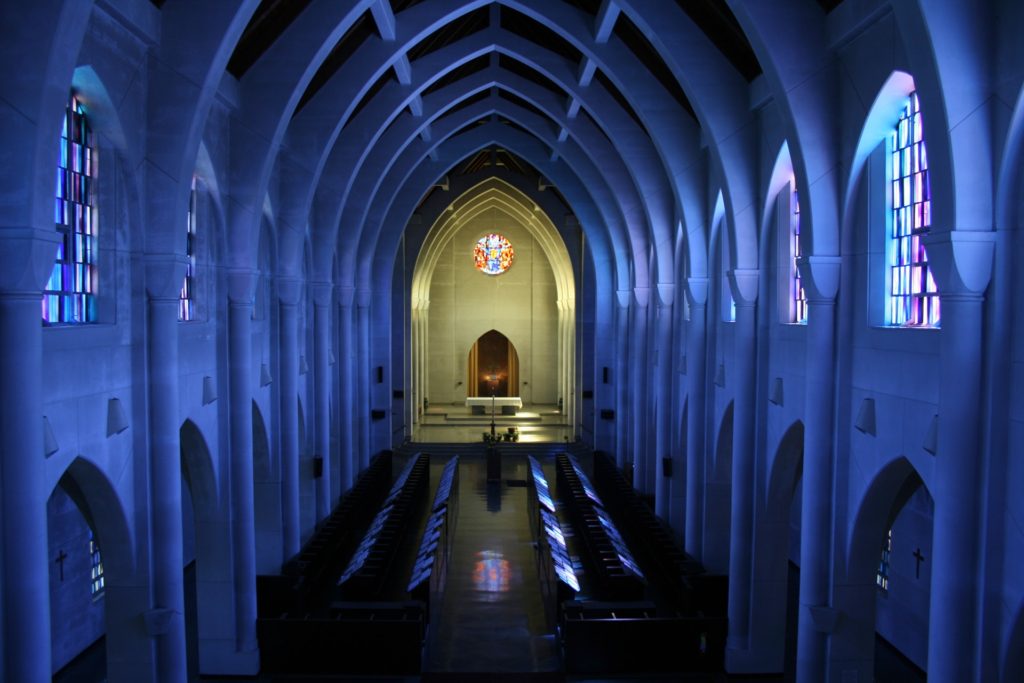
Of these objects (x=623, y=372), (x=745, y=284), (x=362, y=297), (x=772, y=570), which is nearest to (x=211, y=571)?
(x=772, y=570)

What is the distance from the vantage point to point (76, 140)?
33.1ft

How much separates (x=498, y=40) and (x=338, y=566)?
38.9 feet

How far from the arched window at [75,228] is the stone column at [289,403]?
706 centimetres

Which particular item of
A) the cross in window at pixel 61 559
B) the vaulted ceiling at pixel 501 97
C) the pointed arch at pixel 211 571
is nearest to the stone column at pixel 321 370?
the vaulted ceiling at pixel 501 97

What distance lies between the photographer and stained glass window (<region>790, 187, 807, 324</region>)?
1316cm

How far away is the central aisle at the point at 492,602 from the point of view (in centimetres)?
1486

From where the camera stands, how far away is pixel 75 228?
10000mm

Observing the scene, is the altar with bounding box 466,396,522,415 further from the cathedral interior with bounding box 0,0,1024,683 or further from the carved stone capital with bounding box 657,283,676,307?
the carved stone capital with bounding box 657,283,676,307

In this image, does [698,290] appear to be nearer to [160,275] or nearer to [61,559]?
[160,275]

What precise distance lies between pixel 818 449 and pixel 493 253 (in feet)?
120

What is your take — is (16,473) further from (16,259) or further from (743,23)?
(743,23)

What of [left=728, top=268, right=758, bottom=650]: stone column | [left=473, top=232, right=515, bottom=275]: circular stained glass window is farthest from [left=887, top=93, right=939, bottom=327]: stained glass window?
[left=473, top=232, right=515, bottom=275]: circular stained glass window

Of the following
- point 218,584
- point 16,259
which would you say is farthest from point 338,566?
point 16,259

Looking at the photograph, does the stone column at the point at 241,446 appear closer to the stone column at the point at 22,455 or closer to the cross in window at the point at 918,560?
the stone column at the point at 22,455
